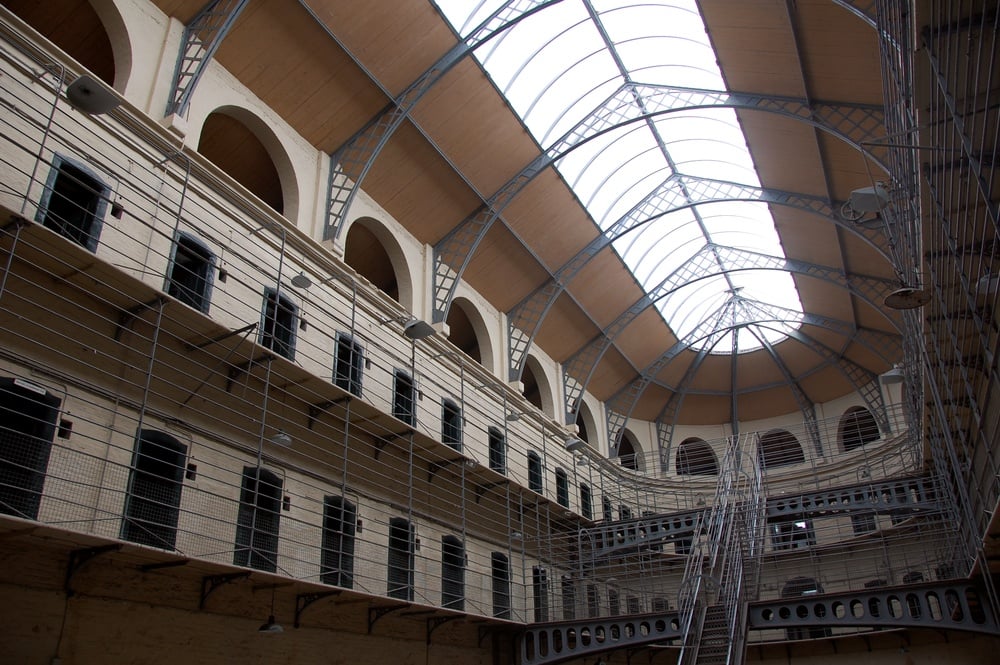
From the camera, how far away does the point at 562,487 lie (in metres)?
20.3

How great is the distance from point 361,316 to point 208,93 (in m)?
4.41

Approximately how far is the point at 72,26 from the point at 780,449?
2360 centimetres

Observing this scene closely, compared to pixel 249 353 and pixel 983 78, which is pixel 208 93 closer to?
Answer: pixel 249 353

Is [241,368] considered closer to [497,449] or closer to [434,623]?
[434,623]

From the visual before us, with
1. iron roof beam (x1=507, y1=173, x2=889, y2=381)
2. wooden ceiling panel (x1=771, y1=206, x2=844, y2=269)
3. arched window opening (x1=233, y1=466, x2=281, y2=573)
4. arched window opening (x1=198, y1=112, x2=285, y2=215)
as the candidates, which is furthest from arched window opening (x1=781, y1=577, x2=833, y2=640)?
arched window opening (x1=198, y1=112, x2=285, y2=215)

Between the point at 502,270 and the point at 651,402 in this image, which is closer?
the point at 502,270

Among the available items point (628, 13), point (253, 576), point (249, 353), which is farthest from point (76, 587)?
point (628, 13)

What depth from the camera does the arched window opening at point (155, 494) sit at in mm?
8703

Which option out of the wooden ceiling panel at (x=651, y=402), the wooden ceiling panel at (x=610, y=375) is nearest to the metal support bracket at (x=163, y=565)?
the wooden ceiling panel at (x=610, y=375)

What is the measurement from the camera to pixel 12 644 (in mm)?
7113

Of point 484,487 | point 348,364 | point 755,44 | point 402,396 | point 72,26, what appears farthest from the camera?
point 484,487

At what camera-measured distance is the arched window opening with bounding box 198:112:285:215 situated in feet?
44.2

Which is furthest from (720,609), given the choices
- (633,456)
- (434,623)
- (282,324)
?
(633,456)

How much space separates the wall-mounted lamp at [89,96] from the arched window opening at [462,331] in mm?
12972
